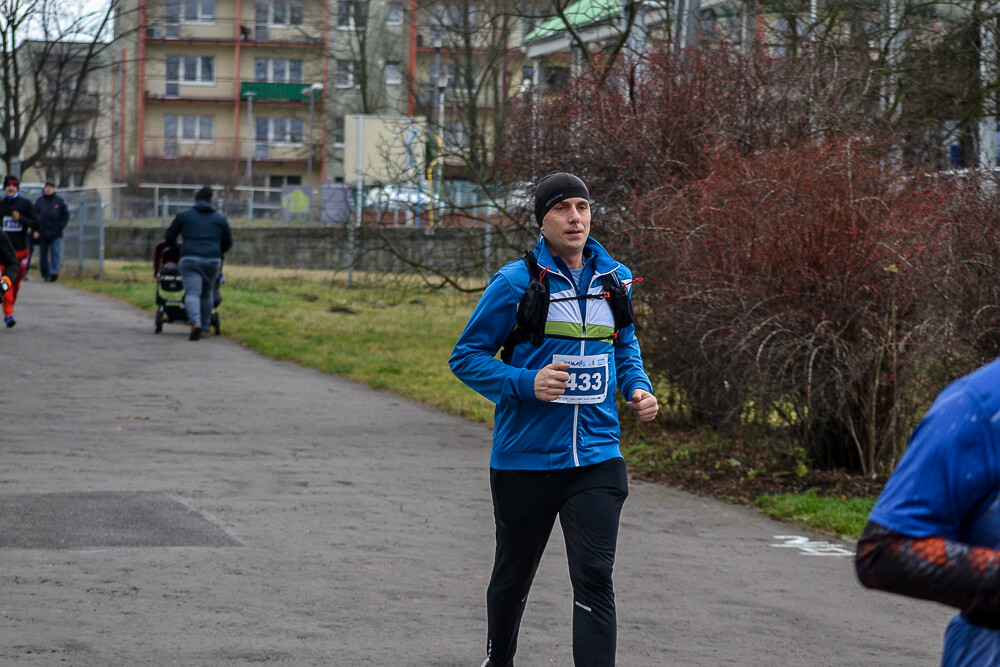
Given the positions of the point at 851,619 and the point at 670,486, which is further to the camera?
the point at 670,486

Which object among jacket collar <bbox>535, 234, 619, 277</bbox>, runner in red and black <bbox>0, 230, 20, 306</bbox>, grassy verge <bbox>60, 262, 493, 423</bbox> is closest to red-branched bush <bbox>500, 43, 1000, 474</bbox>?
grassy verge <bbox>60, 262, 493, 423</bbox>

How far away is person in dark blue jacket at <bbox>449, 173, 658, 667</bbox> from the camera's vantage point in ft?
15.4

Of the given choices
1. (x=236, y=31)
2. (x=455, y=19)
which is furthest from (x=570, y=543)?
(x=236, y=31)

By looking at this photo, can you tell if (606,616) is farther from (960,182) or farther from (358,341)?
(358,341)

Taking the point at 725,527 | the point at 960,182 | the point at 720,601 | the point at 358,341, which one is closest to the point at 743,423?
the point at 725,527

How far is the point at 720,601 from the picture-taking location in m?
6.57

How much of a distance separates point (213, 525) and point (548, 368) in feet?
12.4

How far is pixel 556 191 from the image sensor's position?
15.7ft

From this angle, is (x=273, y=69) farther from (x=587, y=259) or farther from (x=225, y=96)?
(x=587, y=259)

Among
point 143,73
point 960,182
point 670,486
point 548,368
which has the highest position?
point 143,73

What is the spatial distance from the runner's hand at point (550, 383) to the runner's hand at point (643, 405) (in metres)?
0.30

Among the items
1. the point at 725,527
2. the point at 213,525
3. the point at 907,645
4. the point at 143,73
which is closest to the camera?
the point at 907,645

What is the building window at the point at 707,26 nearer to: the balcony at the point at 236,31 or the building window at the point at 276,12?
the building window at the point at 276,12

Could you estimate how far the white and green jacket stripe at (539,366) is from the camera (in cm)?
472
